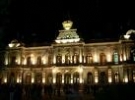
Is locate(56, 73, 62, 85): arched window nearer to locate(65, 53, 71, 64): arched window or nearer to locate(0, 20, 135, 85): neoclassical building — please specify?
locate(0, 20, 135, 85): neoclassical building

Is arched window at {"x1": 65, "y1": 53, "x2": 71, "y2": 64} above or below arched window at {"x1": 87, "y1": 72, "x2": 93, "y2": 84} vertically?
above

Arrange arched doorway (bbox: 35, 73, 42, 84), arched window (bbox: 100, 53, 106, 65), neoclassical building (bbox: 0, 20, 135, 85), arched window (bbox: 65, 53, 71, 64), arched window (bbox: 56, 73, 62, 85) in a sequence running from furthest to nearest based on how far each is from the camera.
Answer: arched doorway (bbox: 35, 73, 42, 84), arched window (bbox: 65, 53, 71, 64), arched window (bbox: 56, 73, 62, 85), arched window (bbox: 100, 53, 106, 65), neoclassical building (bbox: 0, 20, 135, 85)

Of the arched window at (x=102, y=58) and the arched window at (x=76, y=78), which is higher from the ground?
the arched window at (x=102, y=58)

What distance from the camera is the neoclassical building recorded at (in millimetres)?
49656

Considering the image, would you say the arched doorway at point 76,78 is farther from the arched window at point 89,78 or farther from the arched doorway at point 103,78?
the arched doorway at point 103,78

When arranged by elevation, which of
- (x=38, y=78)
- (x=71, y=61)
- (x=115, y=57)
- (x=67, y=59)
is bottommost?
(x=38, y=78)

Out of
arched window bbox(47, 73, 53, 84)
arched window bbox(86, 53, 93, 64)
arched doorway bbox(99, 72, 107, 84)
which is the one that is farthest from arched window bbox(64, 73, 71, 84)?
arched doorway bbox(99, 72, 107, 84)

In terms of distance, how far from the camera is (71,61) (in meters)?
52.3

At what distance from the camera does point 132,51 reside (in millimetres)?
49344

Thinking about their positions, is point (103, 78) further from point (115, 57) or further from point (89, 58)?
point (89, 58)

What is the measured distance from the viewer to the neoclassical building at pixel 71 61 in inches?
1955

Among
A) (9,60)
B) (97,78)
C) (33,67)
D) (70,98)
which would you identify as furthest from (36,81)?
(70,98)

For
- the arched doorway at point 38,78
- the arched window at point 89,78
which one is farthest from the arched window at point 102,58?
the arched doorway at point 38,78

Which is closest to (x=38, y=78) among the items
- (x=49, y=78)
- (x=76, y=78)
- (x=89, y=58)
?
(x=49, y=78)
